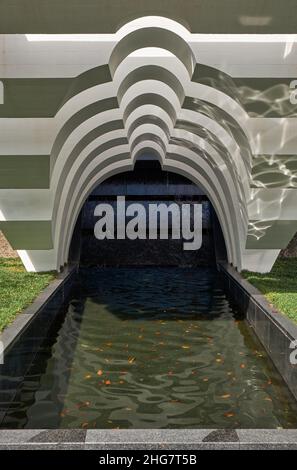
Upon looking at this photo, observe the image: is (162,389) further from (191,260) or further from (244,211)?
(191,260)

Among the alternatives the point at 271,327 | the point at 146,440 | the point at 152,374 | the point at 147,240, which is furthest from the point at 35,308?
the point at 147,240

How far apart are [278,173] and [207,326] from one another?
3.97 m

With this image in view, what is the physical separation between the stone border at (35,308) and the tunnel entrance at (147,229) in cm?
963

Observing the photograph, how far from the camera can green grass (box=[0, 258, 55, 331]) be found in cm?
983

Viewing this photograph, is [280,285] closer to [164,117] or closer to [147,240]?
[164,117]

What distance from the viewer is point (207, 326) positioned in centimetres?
1208

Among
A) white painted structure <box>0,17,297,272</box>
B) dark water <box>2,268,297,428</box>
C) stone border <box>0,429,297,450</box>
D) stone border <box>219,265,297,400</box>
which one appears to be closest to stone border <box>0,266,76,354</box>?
dark water <box>2,268,297,428</box>

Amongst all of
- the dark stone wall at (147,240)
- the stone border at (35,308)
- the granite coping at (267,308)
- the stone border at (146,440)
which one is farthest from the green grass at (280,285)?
the dark stone wall at (147,240)

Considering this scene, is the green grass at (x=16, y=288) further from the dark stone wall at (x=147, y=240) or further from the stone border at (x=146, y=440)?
the dark stone wall at (x=147, y=240)

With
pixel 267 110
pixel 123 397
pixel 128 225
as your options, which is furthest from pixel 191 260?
pixel 123 397

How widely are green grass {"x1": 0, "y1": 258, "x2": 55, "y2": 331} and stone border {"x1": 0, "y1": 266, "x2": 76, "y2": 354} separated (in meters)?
0.11

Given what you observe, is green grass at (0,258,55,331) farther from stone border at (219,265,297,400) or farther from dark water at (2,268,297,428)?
stone border at (219,265,297,400)

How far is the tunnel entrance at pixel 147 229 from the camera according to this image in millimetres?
26797

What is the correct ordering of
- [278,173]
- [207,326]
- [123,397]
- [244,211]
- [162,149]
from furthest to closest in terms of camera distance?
[162,149], [244,211], [278,173], [207,326], [123,397]
